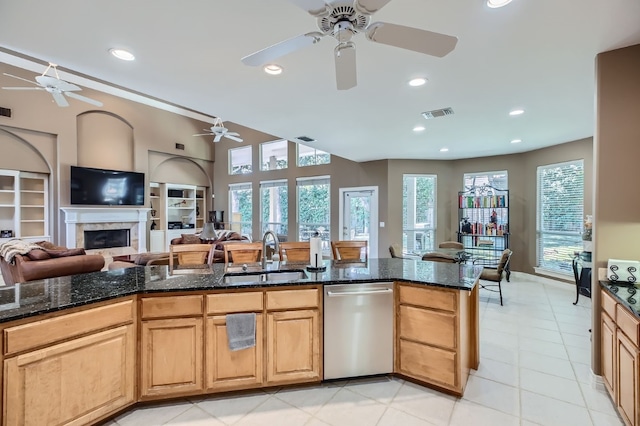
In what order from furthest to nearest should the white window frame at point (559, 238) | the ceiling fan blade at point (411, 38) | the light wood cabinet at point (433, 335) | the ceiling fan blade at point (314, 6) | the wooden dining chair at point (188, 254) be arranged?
the white window frame at point (559, 238)
the wooden dining chair at point (188, 254)
the light wood cabinet at point (433, 335)
the ceiling fan blade at point (411, 38)
the ceiling fan blade at point (314, 6)

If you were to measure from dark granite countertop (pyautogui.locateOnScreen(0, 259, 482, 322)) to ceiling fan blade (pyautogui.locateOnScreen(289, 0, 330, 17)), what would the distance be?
178 centimetres

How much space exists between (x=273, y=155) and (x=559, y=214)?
7.42 meters

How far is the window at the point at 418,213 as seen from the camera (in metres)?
7.55

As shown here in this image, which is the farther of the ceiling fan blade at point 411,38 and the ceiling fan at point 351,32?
the ceiling fan blade at point 411,38

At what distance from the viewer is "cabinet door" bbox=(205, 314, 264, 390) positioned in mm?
2318

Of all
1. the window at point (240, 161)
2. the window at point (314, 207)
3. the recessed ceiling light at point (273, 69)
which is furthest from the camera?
the window at point (240, 161)

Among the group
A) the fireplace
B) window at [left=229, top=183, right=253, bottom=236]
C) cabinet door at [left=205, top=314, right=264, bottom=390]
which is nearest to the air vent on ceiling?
cabinet door at [left=205, top=314, right=264, bottom=390]

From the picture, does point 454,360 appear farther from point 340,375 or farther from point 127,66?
point 127,66

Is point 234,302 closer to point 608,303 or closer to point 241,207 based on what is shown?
point 608,303

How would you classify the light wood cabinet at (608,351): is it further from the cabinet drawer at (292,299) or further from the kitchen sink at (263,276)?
the kitchen sink at (263,276)

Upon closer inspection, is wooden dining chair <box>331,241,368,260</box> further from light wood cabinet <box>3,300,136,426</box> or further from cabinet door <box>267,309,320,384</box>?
light wood cabinet <box>3,300,136,426</box>

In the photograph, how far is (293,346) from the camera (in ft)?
8.07

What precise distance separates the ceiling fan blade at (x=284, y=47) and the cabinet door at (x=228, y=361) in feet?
5.89

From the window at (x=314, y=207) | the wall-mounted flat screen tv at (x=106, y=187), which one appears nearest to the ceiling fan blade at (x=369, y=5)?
the window at (x=314, y=207)
